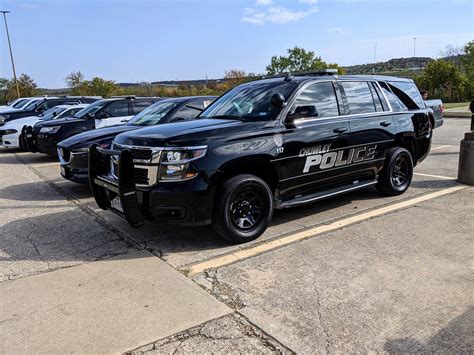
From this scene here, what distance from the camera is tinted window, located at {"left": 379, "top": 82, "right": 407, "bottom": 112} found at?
649 centimetres

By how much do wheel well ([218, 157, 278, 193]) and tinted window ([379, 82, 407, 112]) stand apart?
265cm

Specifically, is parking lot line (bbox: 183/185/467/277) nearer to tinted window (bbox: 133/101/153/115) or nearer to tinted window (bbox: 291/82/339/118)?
tinted window (bbox: 291/82/339/118)

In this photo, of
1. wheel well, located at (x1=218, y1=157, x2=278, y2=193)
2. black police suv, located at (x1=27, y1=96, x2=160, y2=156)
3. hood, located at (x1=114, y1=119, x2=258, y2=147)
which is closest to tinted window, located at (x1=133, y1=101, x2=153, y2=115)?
black police suv, located at (x1=27, y1=96, x2=160, y2=156)

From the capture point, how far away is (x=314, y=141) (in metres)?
5.27

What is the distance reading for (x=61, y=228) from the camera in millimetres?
5648

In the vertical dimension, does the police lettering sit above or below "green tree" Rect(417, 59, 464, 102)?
below

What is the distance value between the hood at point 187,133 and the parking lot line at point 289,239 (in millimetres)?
1225

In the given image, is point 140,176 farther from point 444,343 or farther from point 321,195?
point 444,343

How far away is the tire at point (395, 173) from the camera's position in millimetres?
6418

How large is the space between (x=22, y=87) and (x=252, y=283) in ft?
177

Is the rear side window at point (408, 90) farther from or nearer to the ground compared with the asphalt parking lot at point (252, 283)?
farther from the ground

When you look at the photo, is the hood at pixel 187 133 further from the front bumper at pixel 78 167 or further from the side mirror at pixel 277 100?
the front bumper at pixel 78 167

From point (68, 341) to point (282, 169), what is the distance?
9.51 feet

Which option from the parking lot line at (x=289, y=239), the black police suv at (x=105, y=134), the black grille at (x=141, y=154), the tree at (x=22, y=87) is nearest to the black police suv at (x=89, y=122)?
the black police suv at (x=105, y=134)
